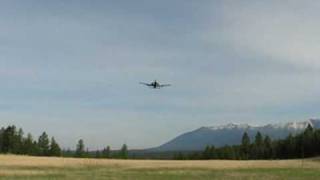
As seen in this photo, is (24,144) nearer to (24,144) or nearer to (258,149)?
(24,144)

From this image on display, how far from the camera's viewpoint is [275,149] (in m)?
155

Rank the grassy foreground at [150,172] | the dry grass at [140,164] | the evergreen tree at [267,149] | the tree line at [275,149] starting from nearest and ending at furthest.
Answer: the grassy foreground at [150,172]
the dry grass at [140,164]
the tree line at [275,149]
the evergreen tree at [267,149]

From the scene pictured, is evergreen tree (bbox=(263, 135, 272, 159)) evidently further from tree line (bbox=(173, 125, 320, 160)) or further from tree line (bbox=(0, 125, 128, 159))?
tree line (bbox=(0, 125, 128, 159))

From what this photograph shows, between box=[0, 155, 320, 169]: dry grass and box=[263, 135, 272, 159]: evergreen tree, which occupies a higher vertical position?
box=[263, 135, 272, 159]: evergreen tree

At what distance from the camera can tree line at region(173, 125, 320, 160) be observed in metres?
142

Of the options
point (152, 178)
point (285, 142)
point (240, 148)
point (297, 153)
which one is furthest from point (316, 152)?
point (152, 178)

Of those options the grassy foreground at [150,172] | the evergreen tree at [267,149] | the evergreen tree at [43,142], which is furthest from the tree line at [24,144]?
the grassy foreground at [150,172]

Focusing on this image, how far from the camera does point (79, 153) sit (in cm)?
18325

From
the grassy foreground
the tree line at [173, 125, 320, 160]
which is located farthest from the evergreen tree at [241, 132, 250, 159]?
the grassy foreground

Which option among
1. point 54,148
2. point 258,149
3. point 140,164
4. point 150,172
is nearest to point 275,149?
point 258,149

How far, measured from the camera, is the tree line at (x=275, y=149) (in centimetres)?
14190

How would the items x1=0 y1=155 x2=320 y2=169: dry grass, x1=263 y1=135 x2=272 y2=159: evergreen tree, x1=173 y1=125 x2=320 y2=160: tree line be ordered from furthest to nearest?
x1=263 y1=135 x2=272 y2=159: evergreen tree < x1=173 y1=125 x2=320 y2=160: tree line < x1=0 y1=155 x2=320 y2=169: dry grass

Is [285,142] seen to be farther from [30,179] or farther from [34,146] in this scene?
[30,179]

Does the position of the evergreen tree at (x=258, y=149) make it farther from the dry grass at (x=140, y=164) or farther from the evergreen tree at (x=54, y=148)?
the dry grass at (x=140, y=164)
